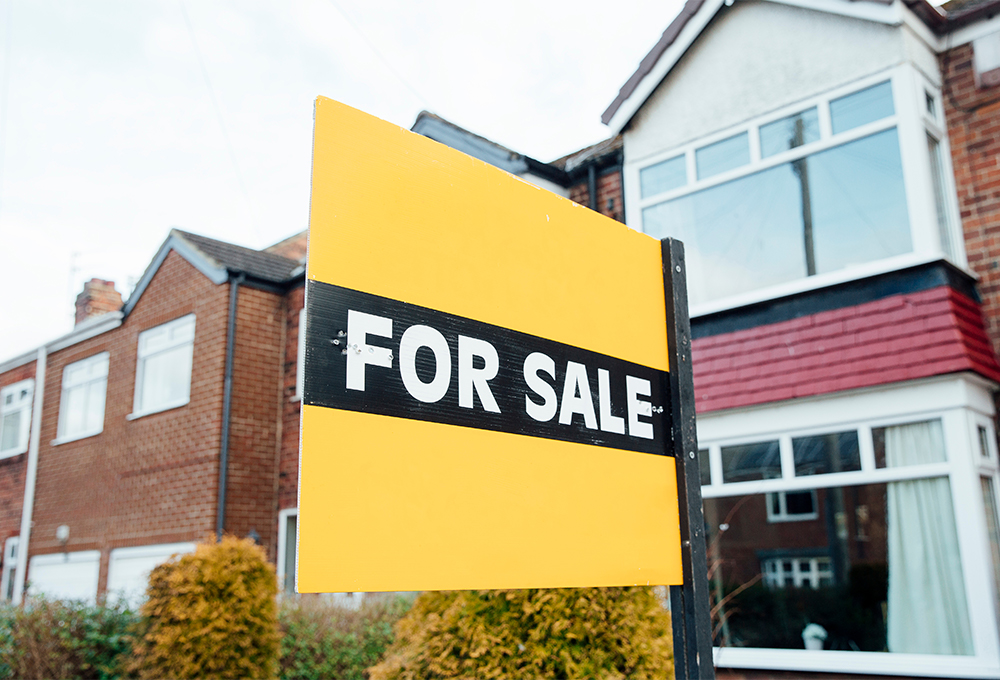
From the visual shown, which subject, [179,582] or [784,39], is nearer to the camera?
[179,582]

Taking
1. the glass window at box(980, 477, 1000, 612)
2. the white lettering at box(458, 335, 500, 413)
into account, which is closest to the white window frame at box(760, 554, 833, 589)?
the glass window at box(980, 477, 1000, 612)

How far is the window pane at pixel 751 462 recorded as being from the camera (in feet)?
23.4

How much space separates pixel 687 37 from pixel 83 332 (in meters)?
12.3

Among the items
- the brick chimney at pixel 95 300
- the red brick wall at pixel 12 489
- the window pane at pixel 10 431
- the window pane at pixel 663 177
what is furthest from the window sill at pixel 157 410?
the window pane at pixel 663 177

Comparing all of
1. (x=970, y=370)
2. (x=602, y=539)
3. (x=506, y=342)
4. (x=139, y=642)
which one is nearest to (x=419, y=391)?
(x=506, y=342)

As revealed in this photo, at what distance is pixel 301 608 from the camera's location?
858cm

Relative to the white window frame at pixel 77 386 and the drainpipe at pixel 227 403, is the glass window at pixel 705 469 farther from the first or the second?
the white window frame at pixel 77 386

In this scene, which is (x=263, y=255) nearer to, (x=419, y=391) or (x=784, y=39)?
(x=784, y=39)

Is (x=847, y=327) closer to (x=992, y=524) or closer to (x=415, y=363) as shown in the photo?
(x=992, y=524)

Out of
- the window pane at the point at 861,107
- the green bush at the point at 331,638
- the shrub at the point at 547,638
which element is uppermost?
the window pane at the point at 861,107

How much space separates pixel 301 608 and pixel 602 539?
754 centimetres

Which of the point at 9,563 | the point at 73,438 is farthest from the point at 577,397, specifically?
the point at 9,563

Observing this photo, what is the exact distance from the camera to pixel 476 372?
5.56 feet

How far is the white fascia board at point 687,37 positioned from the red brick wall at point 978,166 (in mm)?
941
